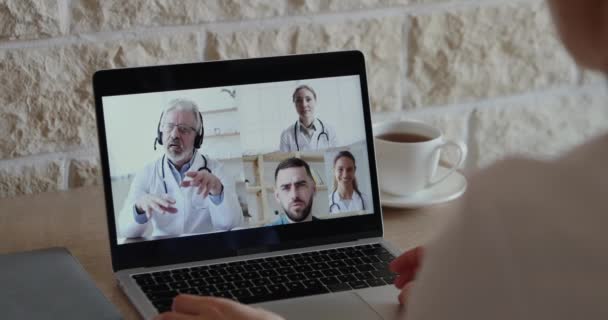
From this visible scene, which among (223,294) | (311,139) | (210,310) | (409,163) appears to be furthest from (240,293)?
(409,163)

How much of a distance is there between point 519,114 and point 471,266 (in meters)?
1.02

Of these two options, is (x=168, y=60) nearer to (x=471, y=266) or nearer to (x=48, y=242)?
(x=48, y=242)

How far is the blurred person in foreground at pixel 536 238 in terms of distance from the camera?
18.0 inches

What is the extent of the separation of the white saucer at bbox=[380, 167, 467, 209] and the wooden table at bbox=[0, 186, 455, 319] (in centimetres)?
1

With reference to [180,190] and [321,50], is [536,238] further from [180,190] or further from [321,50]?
[321,50]

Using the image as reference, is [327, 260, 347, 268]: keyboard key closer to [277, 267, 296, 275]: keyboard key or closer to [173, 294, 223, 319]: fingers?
[277, 267, 296, 275]: keyboard key

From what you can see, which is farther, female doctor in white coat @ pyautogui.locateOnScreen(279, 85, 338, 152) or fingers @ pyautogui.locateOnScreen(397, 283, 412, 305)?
female doctor in white coat @ pyautogui.locateOnScreen(279, 85, 338, 152)

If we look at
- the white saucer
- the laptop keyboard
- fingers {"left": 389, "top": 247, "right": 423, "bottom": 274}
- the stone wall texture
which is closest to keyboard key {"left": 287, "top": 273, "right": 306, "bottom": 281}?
the laptop keyboard

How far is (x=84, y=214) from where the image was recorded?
1142 millimetres

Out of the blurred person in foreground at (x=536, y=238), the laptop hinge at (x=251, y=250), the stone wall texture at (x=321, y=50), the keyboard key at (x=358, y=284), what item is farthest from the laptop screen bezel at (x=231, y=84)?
the blurred person in foreground at (x=536, y=238)

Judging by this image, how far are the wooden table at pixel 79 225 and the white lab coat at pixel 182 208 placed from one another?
69mm

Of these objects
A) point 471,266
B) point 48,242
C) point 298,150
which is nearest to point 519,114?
point 298,150

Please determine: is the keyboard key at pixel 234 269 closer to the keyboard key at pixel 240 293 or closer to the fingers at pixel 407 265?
the keyboard key at pixel 240 293

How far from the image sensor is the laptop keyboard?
92cm
